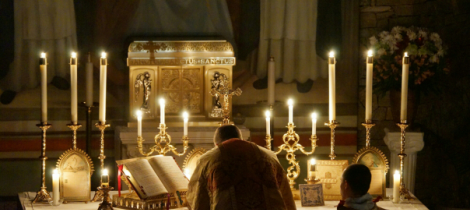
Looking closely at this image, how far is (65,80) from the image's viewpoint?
21.5 feet

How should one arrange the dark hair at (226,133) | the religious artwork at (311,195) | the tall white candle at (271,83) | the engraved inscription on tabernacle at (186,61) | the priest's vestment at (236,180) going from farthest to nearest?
the engraved inscription on tabernacle at (186,61)
the tall white candle at (271,83)
the religious artwork at (311,195)
the dark hair at (226,133)
the priest's vestment at (236,180)

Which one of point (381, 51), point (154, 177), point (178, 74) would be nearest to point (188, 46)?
point (178, 74)

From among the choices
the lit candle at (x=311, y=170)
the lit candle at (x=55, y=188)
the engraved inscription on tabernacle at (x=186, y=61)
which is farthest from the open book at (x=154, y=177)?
the engraved inscription on tabernacle at (x=186, y=61)

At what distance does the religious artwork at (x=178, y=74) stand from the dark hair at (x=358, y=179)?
306cm

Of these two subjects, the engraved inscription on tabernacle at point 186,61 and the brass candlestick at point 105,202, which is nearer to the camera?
the brass candlestick at point 105,202

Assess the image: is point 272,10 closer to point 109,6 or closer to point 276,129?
point 276,129

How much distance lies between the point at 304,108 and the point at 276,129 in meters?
0.39

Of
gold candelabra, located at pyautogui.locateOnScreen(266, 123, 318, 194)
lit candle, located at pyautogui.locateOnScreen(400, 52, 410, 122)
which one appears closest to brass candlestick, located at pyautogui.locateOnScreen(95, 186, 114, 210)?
gold candelabra, located at pyautogui.locateOnScreen(266, 123, 318, 194)

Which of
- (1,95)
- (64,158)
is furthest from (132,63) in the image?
(64,158)

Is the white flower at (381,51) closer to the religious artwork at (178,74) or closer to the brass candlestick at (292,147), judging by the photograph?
the religious artwork at (178,74)

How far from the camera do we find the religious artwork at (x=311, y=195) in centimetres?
409

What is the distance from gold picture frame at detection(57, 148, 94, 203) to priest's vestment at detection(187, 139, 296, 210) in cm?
97

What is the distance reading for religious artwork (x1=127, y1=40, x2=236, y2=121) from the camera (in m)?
6.02

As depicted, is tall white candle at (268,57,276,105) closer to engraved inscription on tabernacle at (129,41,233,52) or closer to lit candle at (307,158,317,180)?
engraved inscription on tabernacle at (129,41,233,52)
